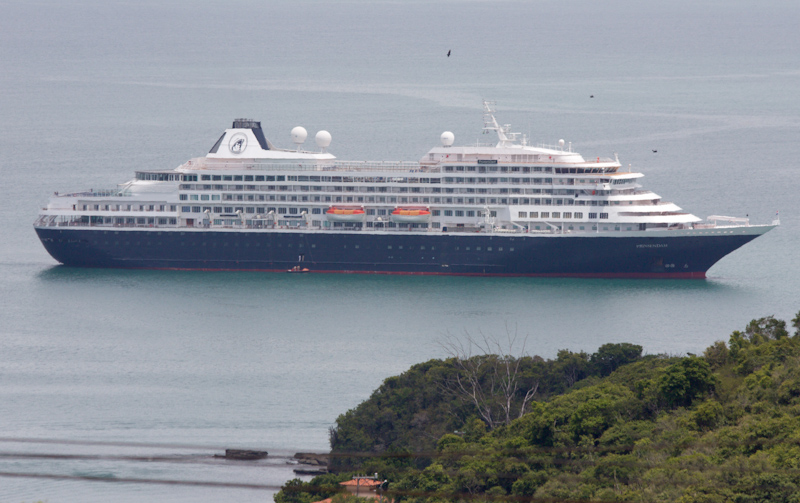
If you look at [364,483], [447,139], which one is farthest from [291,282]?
[364,483]

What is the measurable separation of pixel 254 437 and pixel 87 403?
623cm

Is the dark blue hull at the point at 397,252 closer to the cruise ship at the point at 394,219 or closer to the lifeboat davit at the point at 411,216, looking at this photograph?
the cruise ship at the point at 394,219

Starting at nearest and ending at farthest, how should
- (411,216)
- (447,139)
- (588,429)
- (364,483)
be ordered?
(588,429)
(364,483)
(411,216)
(447,139)

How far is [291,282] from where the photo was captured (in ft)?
201

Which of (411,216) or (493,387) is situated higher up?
(411,216)

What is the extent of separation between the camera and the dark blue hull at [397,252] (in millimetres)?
61125

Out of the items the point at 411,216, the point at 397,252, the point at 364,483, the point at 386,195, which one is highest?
the point at 386,195

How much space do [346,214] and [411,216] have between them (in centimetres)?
309

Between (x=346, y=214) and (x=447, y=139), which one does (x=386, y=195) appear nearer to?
(x=346, y=214)

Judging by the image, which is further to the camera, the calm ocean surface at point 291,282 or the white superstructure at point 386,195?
the white superstructure at point 386,195

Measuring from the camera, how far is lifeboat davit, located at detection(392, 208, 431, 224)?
63.0m

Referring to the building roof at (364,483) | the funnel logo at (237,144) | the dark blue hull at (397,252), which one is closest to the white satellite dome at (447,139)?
the dark blue hull at (397,252)

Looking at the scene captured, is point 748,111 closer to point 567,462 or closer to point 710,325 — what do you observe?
point 710,325

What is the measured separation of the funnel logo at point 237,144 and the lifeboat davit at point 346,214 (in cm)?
584
